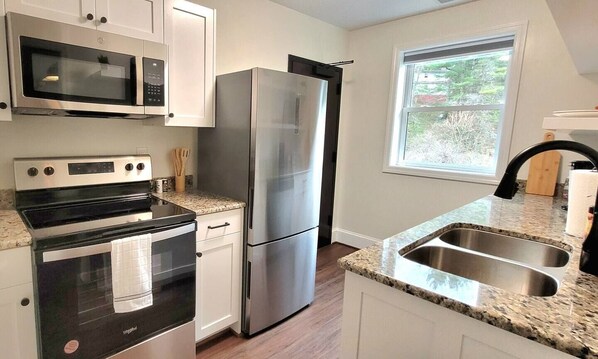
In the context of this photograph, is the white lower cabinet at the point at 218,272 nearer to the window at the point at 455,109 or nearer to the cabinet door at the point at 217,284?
the cabinet door at the point at 217,284

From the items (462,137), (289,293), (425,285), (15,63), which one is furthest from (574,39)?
(15,63)

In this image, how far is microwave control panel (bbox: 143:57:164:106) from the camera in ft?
5.69

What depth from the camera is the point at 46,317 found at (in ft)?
4.32

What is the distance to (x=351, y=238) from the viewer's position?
383 cm

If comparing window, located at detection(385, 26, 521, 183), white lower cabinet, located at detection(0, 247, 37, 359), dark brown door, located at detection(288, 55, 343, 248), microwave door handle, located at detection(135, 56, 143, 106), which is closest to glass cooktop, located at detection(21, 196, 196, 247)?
white lower cabinet, located at detection(0, 247, 37, 359)

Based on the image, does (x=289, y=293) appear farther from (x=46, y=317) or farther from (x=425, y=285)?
(x=425, y=285)

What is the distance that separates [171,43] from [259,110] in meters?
0.64

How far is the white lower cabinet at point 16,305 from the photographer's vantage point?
125cm

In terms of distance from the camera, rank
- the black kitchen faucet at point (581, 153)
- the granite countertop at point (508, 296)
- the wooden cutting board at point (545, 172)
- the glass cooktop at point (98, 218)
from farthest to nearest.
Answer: the wooden cutting board at point (545, 172)
the glass cooktop at point (98, 218)
the black kitchen faucet at point (581, 153)
the granite countertop at point (508, 296)

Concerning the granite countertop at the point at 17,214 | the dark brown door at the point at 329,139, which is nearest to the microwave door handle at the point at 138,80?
the granite countertop at the point at 17,214

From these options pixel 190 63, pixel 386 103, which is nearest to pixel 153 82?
pixel 190 63

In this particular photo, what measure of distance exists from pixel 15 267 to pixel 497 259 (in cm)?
185

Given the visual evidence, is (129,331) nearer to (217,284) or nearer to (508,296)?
(217,284)

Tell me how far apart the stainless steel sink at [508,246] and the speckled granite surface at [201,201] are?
1.21 m
